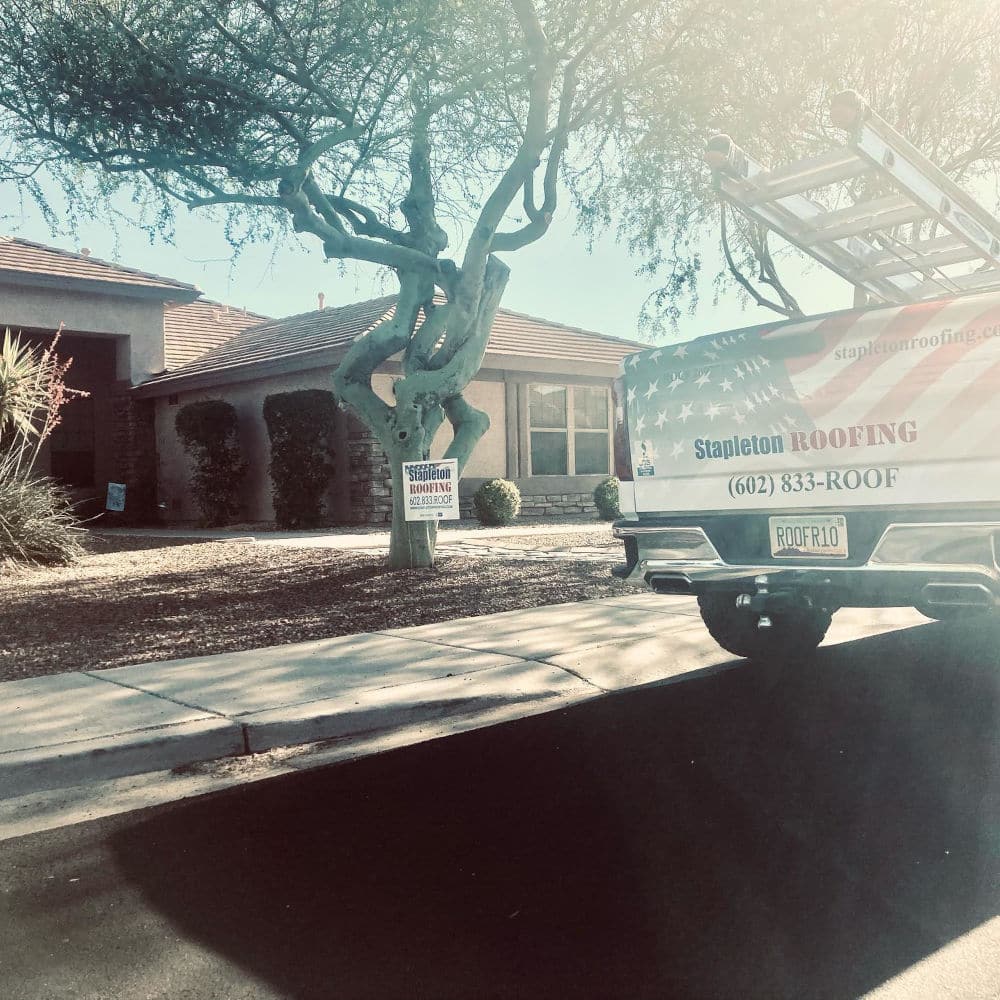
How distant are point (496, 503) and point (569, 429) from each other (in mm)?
4439

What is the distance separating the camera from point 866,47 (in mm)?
11891

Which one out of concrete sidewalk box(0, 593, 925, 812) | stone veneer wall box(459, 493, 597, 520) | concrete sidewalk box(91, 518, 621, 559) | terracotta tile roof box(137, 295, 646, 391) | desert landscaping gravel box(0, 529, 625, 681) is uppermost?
terracotta tile roof box(137, 295, 646, 391)

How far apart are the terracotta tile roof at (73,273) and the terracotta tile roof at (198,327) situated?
1.11 m

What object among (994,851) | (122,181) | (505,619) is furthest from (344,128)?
(994,851)

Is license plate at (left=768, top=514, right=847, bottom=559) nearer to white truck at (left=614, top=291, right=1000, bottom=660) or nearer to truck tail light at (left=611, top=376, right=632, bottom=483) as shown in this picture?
white truck at (left=614, top=291, right=1000, bottom=660)

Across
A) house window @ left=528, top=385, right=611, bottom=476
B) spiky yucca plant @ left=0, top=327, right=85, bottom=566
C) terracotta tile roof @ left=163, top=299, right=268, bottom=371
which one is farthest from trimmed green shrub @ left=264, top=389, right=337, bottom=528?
terracotta tile roof @ left=163, top=299, right=268, bottom=371

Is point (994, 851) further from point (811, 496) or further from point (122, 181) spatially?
point (122, 181)

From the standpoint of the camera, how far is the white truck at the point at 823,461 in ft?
15.8

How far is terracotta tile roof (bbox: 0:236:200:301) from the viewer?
20.5 m

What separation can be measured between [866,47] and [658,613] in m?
7.25

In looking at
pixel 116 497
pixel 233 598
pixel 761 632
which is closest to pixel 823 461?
pixel 761 632

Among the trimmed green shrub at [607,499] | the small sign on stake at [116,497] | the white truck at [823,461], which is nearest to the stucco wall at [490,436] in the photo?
the trimmed green shrub at [607,499]

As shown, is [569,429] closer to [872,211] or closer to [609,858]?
[872,211]

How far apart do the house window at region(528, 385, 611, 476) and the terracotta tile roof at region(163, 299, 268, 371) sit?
799cm
